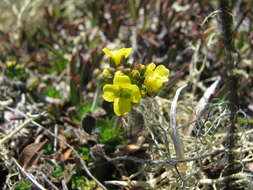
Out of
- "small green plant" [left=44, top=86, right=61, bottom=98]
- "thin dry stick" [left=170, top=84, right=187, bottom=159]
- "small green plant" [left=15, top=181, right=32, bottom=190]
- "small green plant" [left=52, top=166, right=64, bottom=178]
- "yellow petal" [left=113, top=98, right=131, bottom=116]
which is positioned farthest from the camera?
"small green plant" [left=44, top=86, right=61, bottom=98]

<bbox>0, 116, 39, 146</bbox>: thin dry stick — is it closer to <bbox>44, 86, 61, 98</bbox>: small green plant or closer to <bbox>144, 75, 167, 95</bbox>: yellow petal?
<bbox>44, 86, 61, 98</bbox>: small green plant

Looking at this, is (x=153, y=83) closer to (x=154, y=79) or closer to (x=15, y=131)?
(x=154, y=79)

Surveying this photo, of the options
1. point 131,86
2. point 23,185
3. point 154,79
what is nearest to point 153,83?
point 154,79

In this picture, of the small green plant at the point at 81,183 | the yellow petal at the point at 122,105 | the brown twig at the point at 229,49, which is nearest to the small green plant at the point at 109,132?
the small green plant at the point at 81,183

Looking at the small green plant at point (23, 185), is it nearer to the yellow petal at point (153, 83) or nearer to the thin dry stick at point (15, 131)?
the thin dry stick at point (15, 131)

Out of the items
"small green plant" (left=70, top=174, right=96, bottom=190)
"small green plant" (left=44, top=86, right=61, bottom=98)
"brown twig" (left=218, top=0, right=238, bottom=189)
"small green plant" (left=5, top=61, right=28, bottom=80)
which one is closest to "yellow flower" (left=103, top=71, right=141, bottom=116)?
"brown twig" (left=218, top=0, right=238, bottom=189)

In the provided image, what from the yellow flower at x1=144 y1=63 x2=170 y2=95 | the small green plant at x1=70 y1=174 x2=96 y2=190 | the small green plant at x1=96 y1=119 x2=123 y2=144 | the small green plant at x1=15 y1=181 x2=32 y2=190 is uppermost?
the yellow flower at x1=144 y1=63 x2=170 y2=95

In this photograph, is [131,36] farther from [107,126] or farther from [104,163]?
[104,163]
